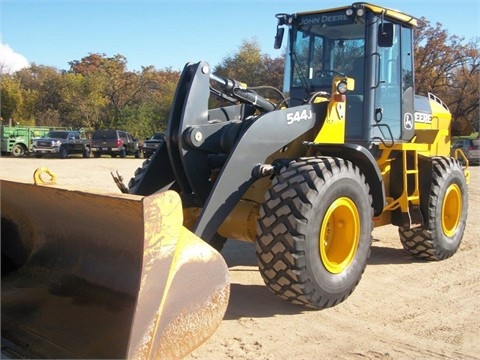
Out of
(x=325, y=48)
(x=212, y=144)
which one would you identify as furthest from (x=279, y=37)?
(x=212, y=144)

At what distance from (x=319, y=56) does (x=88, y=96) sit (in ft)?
122

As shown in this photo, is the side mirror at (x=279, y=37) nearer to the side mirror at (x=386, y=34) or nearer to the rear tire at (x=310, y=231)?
the side mirror at (x=386, y=34)

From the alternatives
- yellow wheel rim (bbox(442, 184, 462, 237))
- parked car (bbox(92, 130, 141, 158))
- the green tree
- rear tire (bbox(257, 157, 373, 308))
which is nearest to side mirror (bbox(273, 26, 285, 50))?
rear tire (bbox(257, 157, 373, 308))

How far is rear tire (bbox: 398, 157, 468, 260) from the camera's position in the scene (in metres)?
5.98

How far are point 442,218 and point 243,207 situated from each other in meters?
2.84

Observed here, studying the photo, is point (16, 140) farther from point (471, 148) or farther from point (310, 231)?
point (310, 231)

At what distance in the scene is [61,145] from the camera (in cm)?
2642

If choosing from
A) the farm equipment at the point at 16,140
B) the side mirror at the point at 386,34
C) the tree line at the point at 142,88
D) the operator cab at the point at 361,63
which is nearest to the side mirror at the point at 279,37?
the operator cab at the point at 361,63

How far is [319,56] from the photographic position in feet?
19.2

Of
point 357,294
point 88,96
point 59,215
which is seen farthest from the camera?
point 88,96

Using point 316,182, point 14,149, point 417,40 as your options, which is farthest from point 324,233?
point 417,40

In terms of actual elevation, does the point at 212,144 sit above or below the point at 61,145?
below

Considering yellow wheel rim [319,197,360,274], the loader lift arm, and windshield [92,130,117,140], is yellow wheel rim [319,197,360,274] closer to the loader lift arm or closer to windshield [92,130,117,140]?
the loader lift arm

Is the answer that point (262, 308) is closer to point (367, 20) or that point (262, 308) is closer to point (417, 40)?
point (367, 20)
